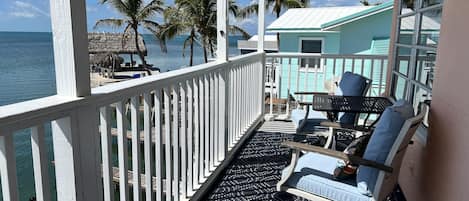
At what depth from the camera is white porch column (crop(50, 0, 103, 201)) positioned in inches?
51.1

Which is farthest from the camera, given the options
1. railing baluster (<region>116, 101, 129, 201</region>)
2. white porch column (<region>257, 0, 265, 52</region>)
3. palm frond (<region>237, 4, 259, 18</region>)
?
palm frond (<region>237, 4, 259, 18</region>)

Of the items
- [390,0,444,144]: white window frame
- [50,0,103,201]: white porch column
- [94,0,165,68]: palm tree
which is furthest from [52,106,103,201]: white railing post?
[94,0,165,68]: palm tree

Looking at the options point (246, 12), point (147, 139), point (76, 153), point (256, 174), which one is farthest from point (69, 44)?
point (246, 12)

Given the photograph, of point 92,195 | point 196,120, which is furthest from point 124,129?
point 196,120

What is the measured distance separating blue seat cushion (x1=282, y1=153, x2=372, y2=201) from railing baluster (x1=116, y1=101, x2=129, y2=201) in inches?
39.7

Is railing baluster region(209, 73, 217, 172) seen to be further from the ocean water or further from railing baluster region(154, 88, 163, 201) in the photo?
the ocean water

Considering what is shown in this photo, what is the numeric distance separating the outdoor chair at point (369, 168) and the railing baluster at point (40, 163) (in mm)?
1378

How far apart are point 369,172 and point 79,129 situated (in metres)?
1.58

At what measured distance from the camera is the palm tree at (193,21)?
18953mm

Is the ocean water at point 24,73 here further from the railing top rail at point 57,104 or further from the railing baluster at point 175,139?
the railing baluster at point 175,139

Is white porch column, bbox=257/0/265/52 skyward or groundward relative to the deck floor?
skyward

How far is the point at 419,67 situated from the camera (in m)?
2.89

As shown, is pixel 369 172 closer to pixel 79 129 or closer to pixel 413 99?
pixel 413 99

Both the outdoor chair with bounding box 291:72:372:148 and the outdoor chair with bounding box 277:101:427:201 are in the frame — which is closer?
the outdoor chair with bounding box 277:101:427:201
